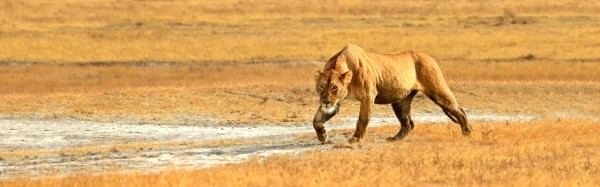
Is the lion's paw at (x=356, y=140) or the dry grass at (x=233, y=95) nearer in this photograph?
the lion's paw at (x=356, y=140)

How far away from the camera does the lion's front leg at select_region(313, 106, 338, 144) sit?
18891 mm

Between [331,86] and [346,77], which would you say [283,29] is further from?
[331,86]

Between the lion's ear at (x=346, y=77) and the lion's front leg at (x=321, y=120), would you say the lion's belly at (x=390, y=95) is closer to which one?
the lion's front leg at (x=321, y=120)

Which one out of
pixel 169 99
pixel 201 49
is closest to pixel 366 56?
pixel 169 99

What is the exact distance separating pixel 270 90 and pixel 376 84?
35.8ft

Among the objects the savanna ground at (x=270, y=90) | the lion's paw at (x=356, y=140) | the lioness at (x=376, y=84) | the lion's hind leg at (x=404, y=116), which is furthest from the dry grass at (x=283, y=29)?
the lion's paw at (x=356, y=140)

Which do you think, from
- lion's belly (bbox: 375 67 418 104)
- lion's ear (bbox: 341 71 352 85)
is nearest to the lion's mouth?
lion's ear (bbox: 341 71 352 85)

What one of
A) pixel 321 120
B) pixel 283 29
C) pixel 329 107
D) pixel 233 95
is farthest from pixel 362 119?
pixel 283 29

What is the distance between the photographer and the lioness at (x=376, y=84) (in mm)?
18609

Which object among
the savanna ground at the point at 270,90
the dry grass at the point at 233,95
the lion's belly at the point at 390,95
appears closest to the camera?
the savanna ground at the point at 270,90

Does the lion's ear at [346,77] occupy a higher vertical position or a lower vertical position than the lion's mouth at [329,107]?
higher

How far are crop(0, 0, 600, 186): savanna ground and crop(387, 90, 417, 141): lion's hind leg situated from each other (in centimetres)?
16

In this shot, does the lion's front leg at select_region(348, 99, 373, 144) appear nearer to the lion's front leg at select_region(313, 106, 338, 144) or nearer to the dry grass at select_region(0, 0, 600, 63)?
the lion's front leg at select_region(313, 106, 338, 144)

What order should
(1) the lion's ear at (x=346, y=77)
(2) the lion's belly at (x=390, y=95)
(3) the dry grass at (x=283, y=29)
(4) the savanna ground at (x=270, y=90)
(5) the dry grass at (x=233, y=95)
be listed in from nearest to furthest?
(4) the savanna ground at (x=270, y=90)
(1) the lion's ear at (x=346, y=77)
(2) the lion's belly at (x=390, y=95)
(5) the dry grass at (x=233, y=95)
(3) the dry grass at (x=283, y=29)
